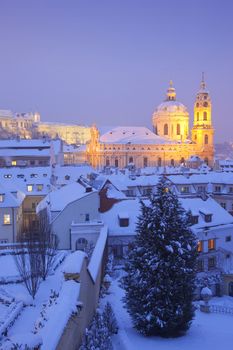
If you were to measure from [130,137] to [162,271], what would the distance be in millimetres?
117400

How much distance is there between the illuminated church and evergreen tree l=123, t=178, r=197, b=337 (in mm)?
104900

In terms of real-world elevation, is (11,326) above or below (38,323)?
below

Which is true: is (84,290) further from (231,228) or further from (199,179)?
(199,179)

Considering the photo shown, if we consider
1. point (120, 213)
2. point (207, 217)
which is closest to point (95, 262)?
point (120, 213)

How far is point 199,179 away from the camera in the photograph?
2137 inches

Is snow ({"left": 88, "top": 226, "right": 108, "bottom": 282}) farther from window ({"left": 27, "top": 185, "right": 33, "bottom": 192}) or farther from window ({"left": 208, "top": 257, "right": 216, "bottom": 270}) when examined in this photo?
window ({"left": 27, "top": 185, "right": 33, "bottom": 192})

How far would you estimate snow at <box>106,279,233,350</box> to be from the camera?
631 inches

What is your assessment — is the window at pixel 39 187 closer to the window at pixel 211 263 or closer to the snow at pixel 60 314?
the window at pixel 211 263

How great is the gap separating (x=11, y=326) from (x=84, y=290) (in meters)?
3.31

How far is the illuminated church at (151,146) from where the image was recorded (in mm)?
125375

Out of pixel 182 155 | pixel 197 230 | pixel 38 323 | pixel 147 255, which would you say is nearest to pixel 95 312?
pixel 147 255

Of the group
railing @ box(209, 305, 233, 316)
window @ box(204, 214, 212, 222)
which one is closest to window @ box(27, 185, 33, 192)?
window @ box(204, 214, 212, 222)

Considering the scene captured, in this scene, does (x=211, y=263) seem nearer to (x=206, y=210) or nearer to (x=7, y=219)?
(x=206, y=210)

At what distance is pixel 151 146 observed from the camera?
127 meters
